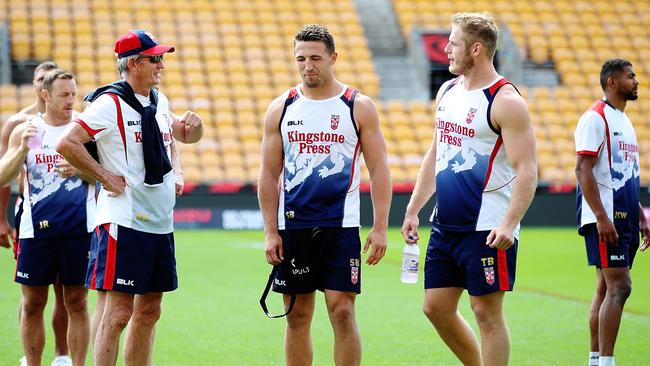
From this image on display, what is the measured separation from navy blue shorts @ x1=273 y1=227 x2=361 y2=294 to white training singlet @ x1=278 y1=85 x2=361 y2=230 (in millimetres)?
67

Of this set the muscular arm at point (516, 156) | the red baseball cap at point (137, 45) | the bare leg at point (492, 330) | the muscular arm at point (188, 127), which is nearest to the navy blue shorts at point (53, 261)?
the muscular arm at point (188, 127)

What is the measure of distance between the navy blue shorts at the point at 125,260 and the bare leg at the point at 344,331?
117cm

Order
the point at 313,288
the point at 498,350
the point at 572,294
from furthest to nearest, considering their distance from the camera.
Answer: the point at 572,294 < the point at 313,288 < the point at 498,350

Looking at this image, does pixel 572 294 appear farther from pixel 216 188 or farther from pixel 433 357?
pixel 216 188

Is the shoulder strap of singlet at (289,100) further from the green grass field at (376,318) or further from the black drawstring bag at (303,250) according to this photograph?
the green grass field at (376,318)

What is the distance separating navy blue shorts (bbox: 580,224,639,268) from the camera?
8.12m

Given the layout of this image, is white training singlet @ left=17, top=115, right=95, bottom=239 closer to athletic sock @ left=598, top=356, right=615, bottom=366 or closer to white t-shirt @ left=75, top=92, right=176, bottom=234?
white t-shirt @ left=75, top=92, right=176, bottom=234

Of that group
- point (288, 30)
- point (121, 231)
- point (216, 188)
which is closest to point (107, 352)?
point (121, 231)

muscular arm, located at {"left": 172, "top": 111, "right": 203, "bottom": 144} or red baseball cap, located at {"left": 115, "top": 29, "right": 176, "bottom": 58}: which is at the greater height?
red baseball cap, located at {"left": 115, "top": 29, "right": 176, "bottom": 58}

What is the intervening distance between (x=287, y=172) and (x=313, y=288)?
80 centimetres

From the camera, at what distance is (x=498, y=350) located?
20.9ft

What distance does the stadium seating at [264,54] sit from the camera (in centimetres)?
2516

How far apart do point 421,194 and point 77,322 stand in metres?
2.85

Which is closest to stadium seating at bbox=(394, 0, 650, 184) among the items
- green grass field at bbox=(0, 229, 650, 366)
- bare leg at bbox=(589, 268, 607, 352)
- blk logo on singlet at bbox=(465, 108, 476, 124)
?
green grass field at bbox=(0, 229, 650, 366)
